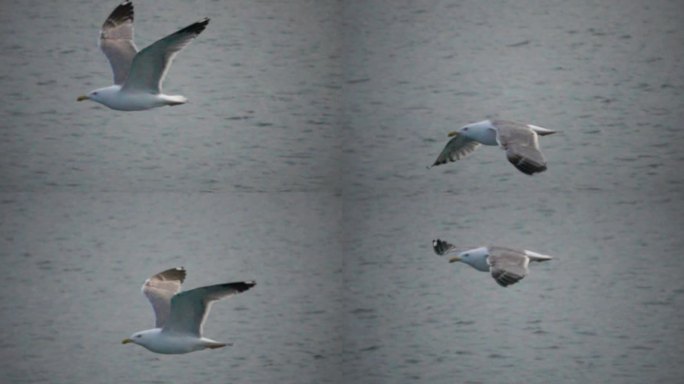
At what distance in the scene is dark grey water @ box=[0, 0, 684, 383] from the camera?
523cm

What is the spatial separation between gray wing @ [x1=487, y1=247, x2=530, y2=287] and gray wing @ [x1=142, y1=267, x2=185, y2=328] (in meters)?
1.25

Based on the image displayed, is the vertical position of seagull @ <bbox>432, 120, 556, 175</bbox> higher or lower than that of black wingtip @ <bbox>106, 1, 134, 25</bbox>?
lower

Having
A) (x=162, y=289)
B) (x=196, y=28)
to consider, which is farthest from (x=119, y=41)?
(x=162, y=289)

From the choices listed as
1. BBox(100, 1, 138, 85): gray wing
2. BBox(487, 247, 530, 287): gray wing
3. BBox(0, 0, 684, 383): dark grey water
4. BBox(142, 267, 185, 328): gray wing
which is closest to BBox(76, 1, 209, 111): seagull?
BBox(100, 1, 138, 85): gray wing

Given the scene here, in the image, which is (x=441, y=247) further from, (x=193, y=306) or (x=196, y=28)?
(x=196, y=28)

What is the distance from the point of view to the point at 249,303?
5414 mm

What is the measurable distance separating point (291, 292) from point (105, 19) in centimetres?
144

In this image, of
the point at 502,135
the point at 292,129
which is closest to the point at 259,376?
the point at 292,129

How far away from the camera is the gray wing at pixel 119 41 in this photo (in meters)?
4.73

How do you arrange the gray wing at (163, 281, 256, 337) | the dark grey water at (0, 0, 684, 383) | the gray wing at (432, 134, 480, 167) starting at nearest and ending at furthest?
the gray wing at (163, 281, 256, 337) → the gray wing at (432, 134, 480, 167) → the dark grey water at (0, 0, 684, 383)

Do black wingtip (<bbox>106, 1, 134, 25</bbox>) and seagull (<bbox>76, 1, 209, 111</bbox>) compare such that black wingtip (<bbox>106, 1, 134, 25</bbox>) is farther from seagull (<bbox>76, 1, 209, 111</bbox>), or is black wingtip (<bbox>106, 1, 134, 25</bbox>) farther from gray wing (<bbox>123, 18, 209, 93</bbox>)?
gray wing (<bbox>123, 18, 209, 93</bbox>)

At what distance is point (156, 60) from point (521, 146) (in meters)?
1.40

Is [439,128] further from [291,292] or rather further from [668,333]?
[668,333]

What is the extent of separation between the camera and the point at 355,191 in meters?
5.55
